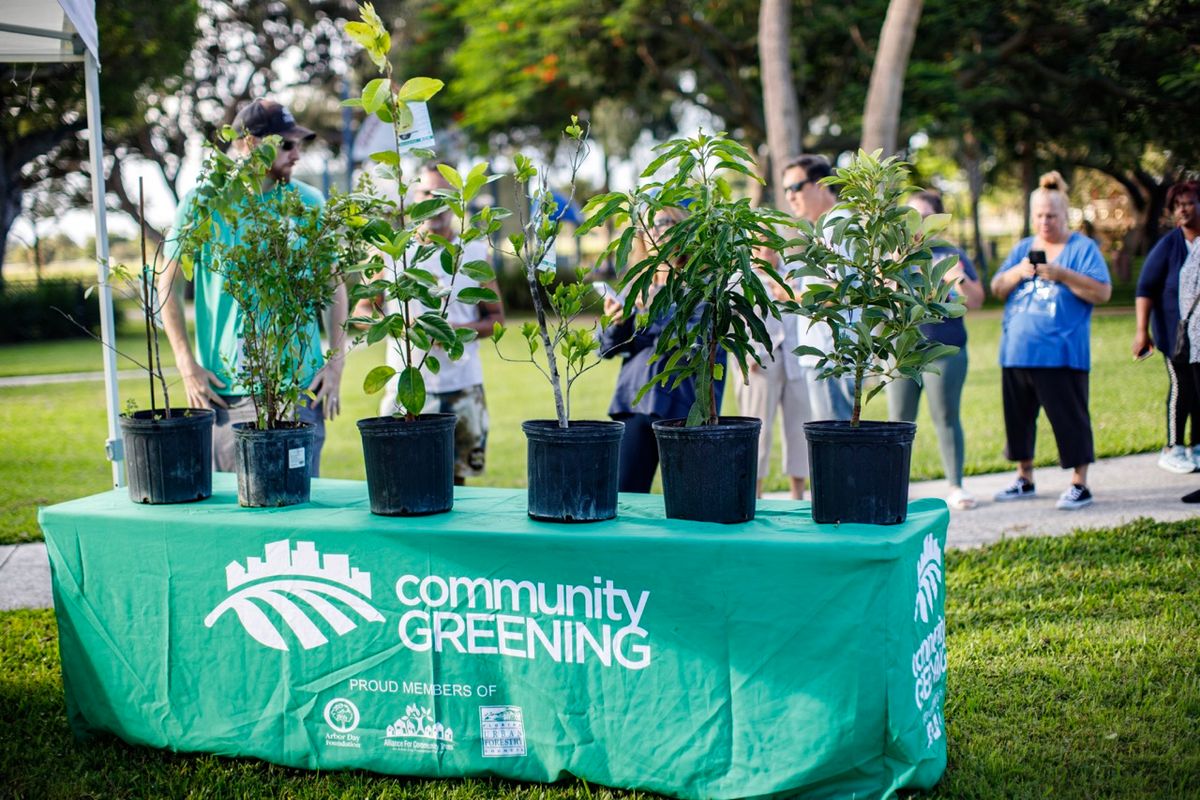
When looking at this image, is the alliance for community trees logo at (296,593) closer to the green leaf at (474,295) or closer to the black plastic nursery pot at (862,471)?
the green leaf at (474,295)

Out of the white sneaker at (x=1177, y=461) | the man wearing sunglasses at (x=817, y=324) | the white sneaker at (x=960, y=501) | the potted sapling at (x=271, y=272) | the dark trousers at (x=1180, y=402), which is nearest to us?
the potted sapling at (x=271, y=272)

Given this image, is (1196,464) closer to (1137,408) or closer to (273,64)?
(1137,408)

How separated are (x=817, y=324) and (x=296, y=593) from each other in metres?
3.07

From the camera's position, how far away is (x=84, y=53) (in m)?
4.52

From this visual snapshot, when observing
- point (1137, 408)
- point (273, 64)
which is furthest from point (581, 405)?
point (273, 64)

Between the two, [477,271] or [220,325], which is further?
[220,325]

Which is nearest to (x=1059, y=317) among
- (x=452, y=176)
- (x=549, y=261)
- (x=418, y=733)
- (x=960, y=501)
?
(x=960, y=501)

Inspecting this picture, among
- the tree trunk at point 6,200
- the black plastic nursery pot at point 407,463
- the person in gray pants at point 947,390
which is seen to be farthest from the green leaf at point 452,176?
the tree trunk at point 6,200

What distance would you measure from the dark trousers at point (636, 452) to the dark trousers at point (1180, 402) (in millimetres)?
4031

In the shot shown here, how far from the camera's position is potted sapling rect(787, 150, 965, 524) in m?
3.01

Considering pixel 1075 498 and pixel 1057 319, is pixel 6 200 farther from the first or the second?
pixel 1075 498

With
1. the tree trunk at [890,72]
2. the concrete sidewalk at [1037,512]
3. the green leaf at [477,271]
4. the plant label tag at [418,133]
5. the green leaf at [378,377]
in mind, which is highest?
the tree trunk at [890,72]

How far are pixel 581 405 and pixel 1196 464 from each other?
6118mm

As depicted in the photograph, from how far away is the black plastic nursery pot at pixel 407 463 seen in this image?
3.21 m
